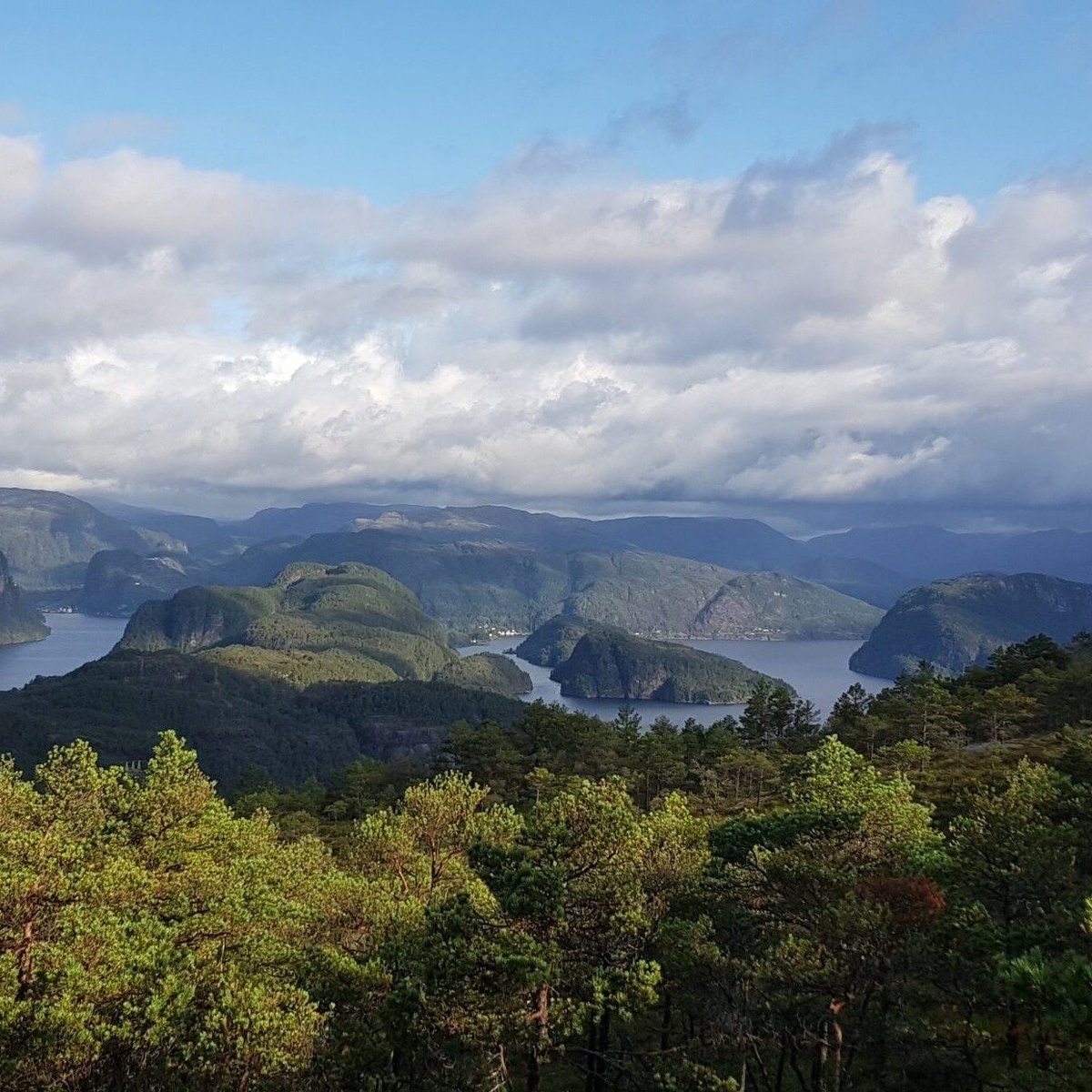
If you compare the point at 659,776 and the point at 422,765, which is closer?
the point at 659,776

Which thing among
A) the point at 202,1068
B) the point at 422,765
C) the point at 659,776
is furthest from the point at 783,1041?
the point at 422,765

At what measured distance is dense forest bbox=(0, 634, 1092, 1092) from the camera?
25.4 meters

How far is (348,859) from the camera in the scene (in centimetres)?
4716

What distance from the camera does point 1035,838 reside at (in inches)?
1271

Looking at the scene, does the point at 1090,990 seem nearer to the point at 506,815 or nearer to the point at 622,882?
the point at 622,882

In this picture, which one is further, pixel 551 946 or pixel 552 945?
pixel 552 945

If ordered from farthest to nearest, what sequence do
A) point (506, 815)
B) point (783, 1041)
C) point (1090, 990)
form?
point (506, 815)
point (783, 1041)
point (1090, 990)

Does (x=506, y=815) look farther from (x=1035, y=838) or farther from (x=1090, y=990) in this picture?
(x=1090, y=990)

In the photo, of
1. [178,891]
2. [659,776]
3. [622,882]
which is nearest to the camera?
[622,882]

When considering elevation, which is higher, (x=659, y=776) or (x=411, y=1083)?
(x=411, y=1083)

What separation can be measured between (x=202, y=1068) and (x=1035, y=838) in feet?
104

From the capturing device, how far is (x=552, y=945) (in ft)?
87.4

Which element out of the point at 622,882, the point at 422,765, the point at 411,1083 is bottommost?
the point at 422,765

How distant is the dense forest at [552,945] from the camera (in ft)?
83.4
